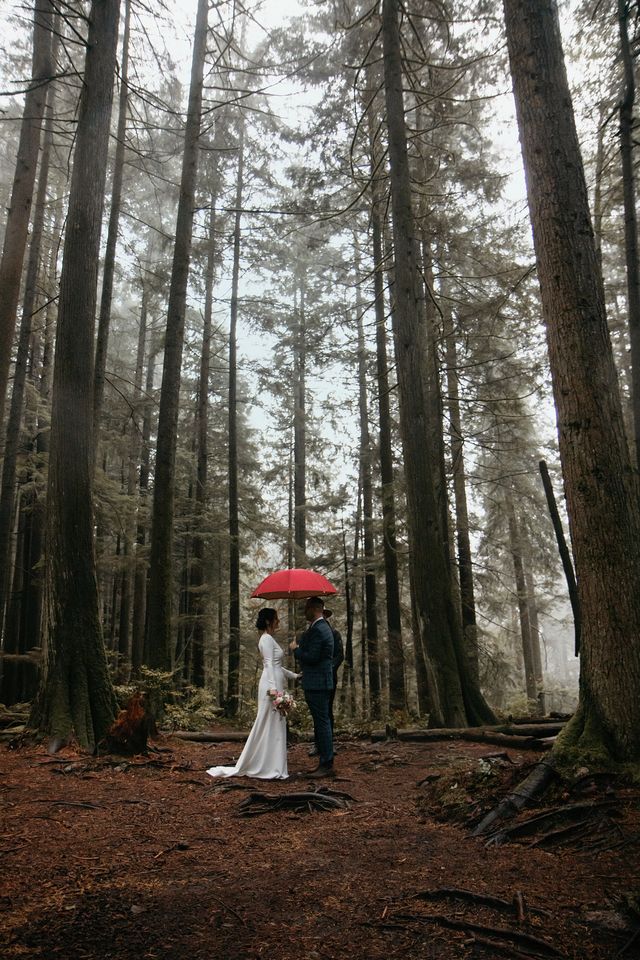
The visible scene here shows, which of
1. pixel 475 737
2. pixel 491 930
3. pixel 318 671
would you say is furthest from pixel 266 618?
pixel 491 930

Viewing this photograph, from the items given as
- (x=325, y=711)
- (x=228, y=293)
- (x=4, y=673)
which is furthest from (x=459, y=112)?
(x=4, y=673)

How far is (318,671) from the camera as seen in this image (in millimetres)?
7086

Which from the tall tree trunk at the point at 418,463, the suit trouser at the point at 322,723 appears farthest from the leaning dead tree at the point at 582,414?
the tall tree trunk at the point at 418,463

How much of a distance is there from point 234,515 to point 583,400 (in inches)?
532

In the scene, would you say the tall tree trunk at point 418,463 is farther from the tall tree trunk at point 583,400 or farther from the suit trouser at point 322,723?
the tall tree trunk at point 583,400

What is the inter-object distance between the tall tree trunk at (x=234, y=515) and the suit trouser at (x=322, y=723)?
8114 mm

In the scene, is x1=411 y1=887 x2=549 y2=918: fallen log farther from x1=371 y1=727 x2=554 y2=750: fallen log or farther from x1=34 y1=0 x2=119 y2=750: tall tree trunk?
x1=34 y1=0 x2=119 y2=750: tall tree trunk

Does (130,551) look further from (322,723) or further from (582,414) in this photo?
(582,414)

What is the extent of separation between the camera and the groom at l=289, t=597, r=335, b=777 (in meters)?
6.89

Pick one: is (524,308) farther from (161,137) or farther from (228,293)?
(161,137)

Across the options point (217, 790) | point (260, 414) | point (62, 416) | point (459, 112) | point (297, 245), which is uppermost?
point (297, 245)

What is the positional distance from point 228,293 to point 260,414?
6.26m

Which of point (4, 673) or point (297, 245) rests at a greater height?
point (297, 245)

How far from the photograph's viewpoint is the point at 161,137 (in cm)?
1927
